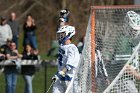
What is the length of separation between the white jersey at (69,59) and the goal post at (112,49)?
19.1 inches

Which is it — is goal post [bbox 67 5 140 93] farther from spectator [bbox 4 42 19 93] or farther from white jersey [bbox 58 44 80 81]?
spectator [bbox 4 42 19 93]

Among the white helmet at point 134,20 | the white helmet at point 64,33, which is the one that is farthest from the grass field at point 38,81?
the white helmet at point 134,20

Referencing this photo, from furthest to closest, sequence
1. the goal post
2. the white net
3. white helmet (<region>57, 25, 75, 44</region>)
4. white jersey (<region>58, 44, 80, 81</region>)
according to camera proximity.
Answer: white helmet (<region>57, 25, 75, 44</region>) → white jersey (<region>58, 44, 80, 81</region>) → the white net → the goal post

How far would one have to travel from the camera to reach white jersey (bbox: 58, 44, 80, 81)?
1223cm

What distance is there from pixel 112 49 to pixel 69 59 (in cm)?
90

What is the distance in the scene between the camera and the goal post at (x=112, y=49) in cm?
1109

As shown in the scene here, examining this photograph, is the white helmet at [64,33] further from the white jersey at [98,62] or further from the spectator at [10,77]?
the spectator at [10,77]

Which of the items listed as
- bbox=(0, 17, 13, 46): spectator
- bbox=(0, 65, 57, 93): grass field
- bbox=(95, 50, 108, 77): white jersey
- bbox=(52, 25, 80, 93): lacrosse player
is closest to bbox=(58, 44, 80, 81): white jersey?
bbox=(52, 25, 80, 93): lacrosse player

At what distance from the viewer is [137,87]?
11055mm

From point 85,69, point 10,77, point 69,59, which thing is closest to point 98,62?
point 85,69

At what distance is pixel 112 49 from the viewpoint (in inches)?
456

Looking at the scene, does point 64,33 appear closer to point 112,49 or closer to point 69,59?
point 69,59

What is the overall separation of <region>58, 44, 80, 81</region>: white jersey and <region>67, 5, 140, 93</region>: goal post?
1.59ft

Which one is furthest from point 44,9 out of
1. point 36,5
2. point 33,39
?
point 33,39
